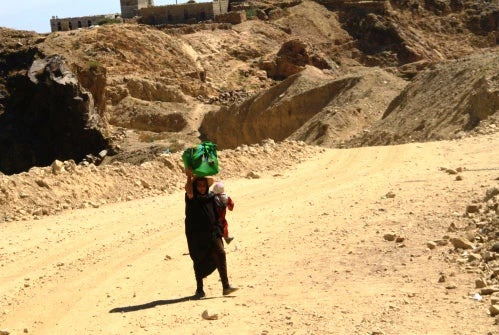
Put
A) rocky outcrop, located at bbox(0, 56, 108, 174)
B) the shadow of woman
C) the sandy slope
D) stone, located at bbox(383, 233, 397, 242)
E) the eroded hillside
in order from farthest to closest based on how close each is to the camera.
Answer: the eroded hillside
rocky outcrop, located at bbox(0, 56, 108, 174)
stone, located at bbox(383, 233, 397, 242)
the shadow of woman
the sandy slope

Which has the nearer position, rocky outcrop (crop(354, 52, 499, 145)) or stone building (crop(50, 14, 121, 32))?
rocky outcrop (crop(354, 52, 499, 145))

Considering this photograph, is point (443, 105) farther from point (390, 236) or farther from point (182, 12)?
point (182, 12)

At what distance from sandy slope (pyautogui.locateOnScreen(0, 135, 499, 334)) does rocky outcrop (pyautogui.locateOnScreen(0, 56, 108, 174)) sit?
581 inches

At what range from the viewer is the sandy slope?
7004 millimetres

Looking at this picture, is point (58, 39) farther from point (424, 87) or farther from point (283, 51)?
point (424, 87)

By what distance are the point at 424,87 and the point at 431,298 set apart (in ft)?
71.6

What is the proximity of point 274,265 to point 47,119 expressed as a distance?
21.0 metres

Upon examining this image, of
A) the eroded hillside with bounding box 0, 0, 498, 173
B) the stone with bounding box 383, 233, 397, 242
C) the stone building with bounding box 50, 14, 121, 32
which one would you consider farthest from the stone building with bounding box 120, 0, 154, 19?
the stone with bounding box 383, 233, 397, 242

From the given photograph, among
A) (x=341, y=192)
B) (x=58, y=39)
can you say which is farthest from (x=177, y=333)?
(x=58, y=39)

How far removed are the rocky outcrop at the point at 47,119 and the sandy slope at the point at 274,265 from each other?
14764 millimetres

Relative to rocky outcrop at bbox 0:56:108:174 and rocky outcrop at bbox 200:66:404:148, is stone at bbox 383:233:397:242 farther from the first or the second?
rocky outcrop at bbox 0:56:108:174

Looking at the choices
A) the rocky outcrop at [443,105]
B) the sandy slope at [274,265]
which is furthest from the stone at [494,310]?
the rocky outcrop at [443,105]

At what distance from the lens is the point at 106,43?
46.2 metres

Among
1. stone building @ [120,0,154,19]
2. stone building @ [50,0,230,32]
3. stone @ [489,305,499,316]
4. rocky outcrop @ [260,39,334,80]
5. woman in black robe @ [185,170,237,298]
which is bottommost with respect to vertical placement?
rocky outcrop @ [260,39,334,80]
